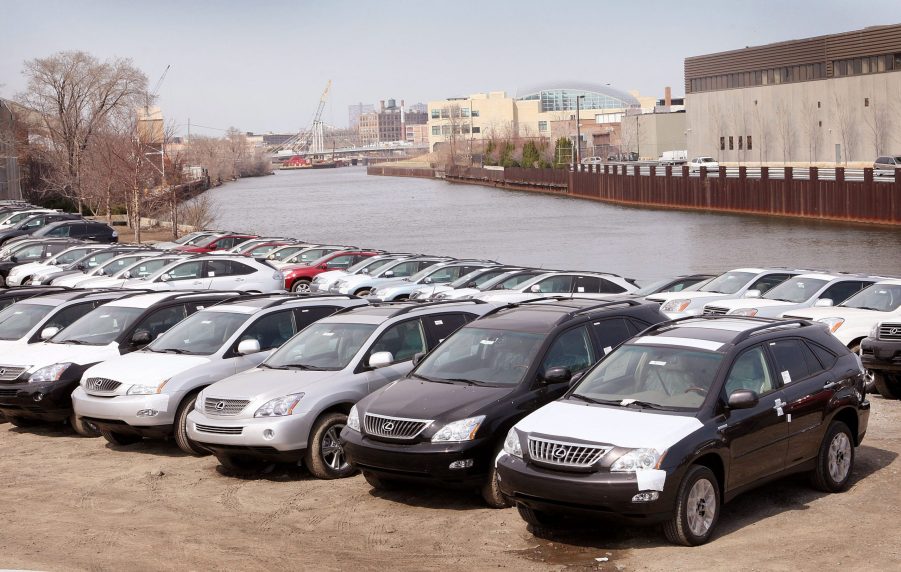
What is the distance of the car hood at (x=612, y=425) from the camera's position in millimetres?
8656

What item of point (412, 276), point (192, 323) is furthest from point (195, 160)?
point (192, 323)

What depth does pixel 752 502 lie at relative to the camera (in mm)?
10156

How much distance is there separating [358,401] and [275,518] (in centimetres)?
169

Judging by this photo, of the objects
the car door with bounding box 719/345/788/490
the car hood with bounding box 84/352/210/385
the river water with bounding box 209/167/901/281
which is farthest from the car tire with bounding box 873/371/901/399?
the river water with bounding box 209/167/901/281

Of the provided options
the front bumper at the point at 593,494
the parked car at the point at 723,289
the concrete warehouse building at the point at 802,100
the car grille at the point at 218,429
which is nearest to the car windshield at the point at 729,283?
the parked car at the point at 723,289

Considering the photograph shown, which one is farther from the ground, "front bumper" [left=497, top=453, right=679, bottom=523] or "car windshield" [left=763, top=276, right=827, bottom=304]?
"car windshield" [left=763, top=276, right=827, bottom=304]

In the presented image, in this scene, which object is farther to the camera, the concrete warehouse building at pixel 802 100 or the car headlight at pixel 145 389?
the concrete warehouse building at pixel 802 100

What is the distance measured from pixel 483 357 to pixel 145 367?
4.42 metres

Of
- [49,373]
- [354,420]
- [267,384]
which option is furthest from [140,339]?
[354,420]

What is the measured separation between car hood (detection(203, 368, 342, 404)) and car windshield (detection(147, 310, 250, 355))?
5.26ft

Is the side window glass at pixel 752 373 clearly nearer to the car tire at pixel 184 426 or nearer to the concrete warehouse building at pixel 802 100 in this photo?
the car tire at pixel 184 426

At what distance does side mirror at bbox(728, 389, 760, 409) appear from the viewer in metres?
9.01

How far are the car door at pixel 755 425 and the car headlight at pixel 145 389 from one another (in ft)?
21.3

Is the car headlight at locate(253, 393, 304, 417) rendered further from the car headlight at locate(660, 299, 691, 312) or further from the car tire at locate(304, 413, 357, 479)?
the car headlight at locate(660, 299, 691, 312)
